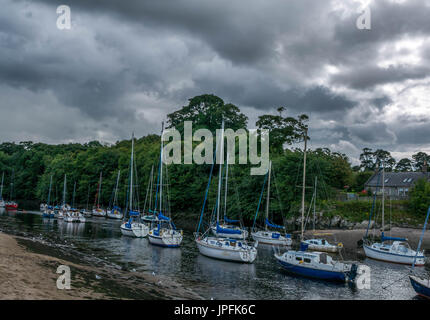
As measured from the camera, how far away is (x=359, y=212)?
61938 mm

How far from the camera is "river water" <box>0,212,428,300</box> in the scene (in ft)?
83.8

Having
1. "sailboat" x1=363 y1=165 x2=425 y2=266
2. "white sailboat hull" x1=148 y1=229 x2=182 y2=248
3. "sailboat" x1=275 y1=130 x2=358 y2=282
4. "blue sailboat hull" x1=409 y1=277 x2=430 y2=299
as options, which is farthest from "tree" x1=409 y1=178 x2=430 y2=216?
"white sailboat hull" x1=148 y1=229 x2=182 y2=248

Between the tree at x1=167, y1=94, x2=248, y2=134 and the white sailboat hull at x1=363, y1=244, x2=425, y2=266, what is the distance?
2813 inches

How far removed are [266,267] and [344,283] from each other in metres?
7.88

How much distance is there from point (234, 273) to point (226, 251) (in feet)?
17.2

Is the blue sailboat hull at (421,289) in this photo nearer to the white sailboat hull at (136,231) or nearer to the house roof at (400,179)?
the white sailboat hull at (136,231)

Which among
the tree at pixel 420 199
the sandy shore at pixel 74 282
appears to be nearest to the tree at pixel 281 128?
the tree at pixel 420 199

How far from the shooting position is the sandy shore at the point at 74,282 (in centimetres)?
1819

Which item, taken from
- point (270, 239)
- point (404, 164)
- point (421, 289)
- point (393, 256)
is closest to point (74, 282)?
point (421, 289)

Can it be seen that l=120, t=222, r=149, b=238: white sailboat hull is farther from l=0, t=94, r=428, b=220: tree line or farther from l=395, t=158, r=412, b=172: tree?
l=395, t=158, r=412, b=172: tree

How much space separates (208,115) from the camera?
11962cm

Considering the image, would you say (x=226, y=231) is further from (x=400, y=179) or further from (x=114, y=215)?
(x=400, y=179)

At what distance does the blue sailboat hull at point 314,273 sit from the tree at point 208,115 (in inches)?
3116
